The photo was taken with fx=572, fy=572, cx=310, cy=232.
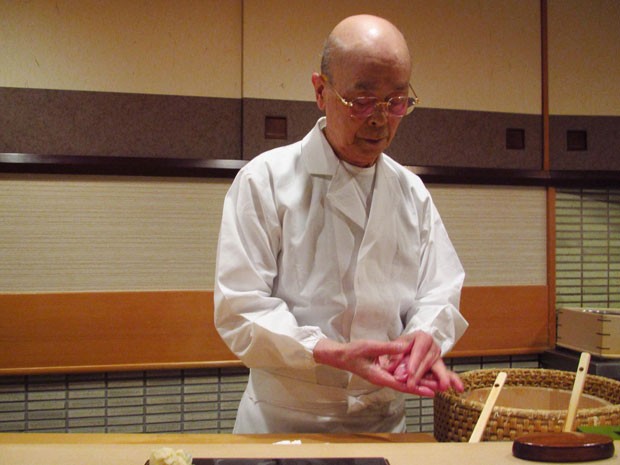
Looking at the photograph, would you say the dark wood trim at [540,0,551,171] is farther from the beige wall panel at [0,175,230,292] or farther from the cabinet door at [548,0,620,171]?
the beige wall panel at [0,175,230,292]

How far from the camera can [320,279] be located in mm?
1729

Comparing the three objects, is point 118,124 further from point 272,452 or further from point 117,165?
point 272,452

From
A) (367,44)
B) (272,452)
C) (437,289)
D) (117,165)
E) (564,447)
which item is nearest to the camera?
(564,447)

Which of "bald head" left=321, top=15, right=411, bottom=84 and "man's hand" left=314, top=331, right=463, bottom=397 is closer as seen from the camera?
"man's hand" left=314, top=331, right=463, bottom=397

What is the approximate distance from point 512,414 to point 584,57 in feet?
9.68

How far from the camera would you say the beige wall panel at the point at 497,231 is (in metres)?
3.39

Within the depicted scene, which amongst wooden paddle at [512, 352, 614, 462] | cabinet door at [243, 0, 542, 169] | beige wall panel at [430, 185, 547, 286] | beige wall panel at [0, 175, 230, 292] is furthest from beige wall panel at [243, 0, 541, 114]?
wooden paddle at [512, 352, 614, 462]

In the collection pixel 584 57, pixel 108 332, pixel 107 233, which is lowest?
pixel 108 332

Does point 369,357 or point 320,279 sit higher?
point 320,279

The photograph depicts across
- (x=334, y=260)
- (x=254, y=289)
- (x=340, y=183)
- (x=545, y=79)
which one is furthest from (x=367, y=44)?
(x=545, y=79)

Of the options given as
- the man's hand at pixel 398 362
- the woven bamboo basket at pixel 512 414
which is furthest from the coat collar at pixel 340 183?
the woven bamboo basket at pixel 512 414

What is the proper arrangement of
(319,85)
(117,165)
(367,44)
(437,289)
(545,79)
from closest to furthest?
(367,44) < (319,85) < (437,289) < (117,165) < (545,79)

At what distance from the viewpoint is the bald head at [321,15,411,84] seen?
5.02ft

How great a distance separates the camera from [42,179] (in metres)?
2.94
